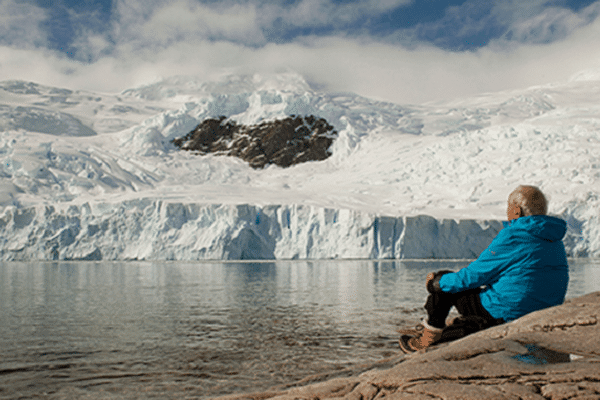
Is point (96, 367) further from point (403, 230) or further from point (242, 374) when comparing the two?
point (403, 230)

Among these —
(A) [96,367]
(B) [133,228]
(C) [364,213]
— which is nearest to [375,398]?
(A) [96,367]

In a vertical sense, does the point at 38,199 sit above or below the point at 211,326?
above

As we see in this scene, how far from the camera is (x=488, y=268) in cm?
205

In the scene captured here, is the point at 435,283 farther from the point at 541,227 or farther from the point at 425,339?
the point at 541,227

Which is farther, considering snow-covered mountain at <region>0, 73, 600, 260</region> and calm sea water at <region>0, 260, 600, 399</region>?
snow-covered mountain at <region>0, 73, 600, 260</region>

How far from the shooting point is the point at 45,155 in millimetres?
25922

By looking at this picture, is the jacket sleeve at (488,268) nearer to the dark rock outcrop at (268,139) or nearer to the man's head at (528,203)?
the man's head at (528,203)

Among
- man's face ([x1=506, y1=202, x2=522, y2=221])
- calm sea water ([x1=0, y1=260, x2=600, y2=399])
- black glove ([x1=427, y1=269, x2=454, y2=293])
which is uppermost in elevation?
man's face ([x1=506, y1=202, x2=522, y2=221])

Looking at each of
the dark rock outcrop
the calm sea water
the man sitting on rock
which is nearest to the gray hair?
the man sitting on rock

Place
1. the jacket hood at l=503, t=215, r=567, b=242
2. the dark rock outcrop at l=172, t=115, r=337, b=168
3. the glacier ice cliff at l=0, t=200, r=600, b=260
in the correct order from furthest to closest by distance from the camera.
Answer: the dark rock outcrop at l=172, t=115, r=337, b=168 < the glacier ice cliff at l=0, t=200, r=600, b=260 < the jacket hood at l=503, t=215, r=567, b=242

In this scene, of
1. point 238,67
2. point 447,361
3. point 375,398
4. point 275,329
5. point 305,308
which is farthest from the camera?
point 238,67

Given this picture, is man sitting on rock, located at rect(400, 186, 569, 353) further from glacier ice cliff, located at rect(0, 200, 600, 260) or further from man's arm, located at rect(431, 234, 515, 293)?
glacier ice cliff, located at rect(0, 200, 600, 260)

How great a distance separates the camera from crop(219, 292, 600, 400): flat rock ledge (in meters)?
Result: 1.31

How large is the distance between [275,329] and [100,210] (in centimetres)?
1930
